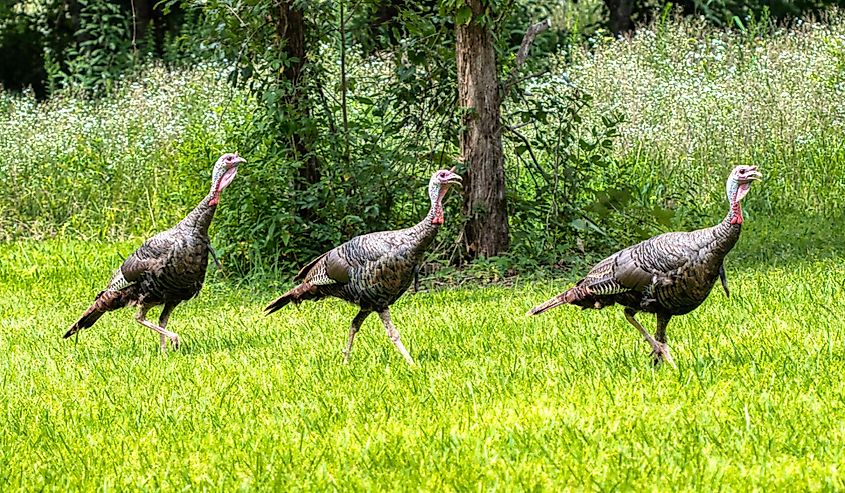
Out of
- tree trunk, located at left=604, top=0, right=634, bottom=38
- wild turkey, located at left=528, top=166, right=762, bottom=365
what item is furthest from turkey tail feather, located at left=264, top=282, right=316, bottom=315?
tree trunk, located at left=604, top=0, right=634, bottom=38

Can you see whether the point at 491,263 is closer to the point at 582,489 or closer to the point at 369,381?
the point at 369,381

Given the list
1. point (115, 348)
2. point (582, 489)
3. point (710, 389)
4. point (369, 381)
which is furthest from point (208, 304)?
point (582, 489)

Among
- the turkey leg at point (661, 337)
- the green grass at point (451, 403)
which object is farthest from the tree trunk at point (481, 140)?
the turkey leg at point (661, 337)

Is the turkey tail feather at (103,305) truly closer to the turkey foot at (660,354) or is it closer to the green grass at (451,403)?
the green grass at (451,403)

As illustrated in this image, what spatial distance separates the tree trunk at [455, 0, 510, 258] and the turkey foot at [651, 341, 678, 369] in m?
4.44

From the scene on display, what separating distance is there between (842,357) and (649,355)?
36.0 inches

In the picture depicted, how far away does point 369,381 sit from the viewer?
6207 millimetres

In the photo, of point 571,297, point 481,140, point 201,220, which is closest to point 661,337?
point 571,297

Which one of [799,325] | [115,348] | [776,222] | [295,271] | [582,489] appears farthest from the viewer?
[776,222]

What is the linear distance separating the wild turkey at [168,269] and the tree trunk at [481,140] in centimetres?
296

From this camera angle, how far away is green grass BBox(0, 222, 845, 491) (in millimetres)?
4559

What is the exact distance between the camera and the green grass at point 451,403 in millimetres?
4559

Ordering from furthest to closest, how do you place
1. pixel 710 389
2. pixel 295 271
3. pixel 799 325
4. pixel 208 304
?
1. pixel 295 271
2. pixel 208 304
3. pixel 799 325
4. pixel 710 389

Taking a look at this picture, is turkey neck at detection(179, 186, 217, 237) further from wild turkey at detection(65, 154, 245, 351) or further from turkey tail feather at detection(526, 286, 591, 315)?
turkey tail feather at detection(526, 286, 591, 315)
